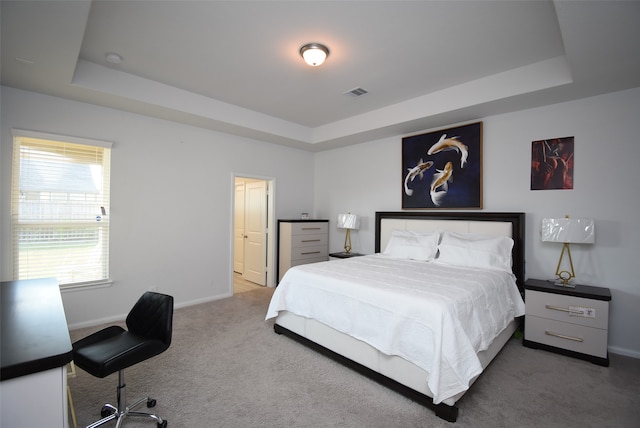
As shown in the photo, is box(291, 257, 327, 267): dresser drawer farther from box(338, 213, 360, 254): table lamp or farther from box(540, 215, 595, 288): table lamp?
box(540, 215, 595, 288): table lamp

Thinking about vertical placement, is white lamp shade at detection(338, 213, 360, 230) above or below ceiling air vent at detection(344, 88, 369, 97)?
below

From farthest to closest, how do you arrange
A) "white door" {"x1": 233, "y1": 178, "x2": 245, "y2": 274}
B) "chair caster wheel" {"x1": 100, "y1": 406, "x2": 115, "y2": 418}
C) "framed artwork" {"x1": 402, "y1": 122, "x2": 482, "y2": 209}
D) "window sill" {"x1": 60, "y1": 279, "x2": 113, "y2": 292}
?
"white door" {"x1": 233, "y1": 178, "x2": 245, "y2": 274} → "framed artwork" {"x1": 402, "y1": 122, "x2": 482, "y2": 209} → "window sill" {"x1": 60, "y1": 279, "x2": 113, "y2": 292} → "chair caster wheel" {"x1": 100, "y1": 406, "x2": 115, "y2": 418}

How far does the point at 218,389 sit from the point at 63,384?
149cm

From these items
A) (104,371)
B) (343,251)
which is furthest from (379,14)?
(343,251)

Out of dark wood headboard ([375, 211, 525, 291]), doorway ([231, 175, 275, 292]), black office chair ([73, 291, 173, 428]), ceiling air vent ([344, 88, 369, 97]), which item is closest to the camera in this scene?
black office chair ([73, 291, 173, 428])

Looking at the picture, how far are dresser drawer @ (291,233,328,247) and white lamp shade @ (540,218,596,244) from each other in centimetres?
343

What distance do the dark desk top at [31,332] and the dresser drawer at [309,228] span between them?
3.53 meters

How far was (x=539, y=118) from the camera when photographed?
3.42 m

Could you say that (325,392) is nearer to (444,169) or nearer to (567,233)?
(567,233)

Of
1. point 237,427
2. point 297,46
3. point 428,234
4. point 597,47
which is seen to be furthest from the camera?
point 428,234

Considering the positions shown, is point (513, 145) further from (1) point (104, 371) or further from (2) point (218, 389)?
(1) point (104, 371)

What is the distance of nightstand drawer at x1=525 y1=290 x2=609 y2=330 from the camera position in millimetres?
2691

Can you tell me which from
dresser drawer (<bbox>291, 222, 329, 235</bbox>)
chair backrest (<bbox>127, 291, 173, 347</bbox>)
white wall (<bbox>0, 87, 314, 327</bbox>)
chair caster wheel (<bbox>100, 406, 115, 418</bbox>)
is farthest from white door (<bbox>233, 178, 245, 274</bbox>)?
chair caster wheel (<bbox>100, 406, 115, 418</bbox>)

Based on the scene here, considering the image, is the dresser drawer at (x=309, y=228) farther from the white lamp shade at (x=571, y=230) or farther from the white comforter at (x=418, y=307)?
the white lamp shade at (x=571, y=230)
